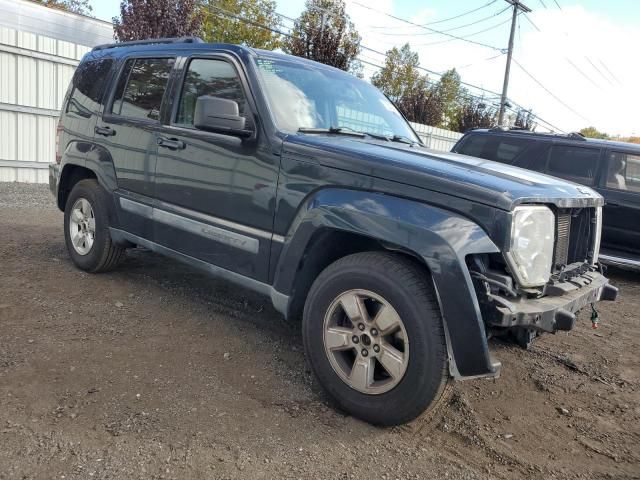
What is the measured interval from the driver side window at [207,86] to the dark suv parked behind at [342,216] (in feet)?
0.04

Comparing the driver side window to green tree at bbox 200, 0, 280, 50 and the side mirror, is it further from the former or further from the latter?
green tree at bbox 200, 0, 280, 50

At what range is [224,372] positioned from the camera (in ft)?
A: 11.0

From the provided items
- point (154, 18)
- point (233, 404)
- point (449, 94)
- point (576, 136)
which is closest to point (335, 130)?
point (233, 404)

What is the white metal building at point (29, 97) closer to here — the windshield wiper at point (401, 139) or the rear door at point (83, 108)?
the rear door at point (83, 108)

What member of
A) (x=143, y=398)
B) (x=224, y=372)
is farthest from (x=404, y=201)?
(x=143, y=398)

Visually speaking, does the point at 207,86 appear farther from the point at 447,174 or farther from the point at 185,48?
the point at 447,174

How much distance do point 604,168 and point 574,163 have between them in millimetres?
386

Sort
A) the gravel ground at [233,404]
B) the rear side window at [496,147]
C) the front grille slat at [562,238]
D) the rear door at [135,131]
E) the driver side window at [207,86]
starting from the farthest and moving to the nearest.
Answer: the rear side window at [496,147]
the rear door at [135,131]
the driver side window at [207,86]
the front grille slat at [562,238]
the gravel ground at [233,404]

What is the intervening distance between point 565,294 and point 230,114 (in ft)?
7.17

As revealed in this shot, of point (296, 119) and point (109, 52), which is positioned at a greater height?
point (109, 52)

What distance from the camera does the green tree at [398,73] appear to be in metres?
37.4

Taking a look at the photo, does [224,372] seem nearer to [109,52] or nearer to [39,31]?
[109,52]

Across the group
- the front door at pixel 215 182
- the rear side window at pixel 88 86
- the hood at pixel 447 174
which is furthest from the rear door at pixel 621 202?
the rear side window at pixel 88 86

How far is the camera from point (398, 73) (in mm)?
37781
